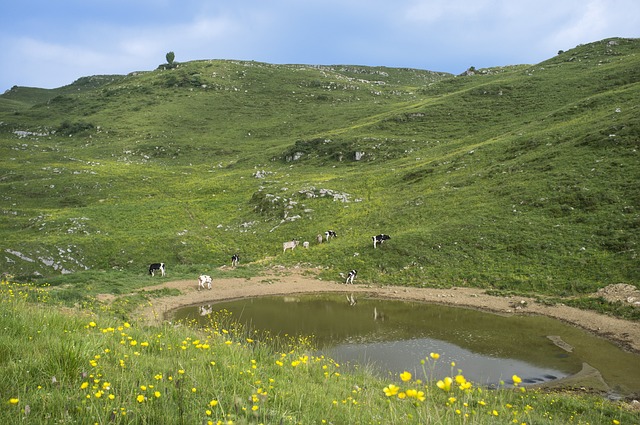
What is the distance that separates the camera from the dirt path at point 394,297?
21.2 metres

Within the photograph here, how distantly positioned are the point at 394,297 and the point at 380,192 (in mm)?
25056

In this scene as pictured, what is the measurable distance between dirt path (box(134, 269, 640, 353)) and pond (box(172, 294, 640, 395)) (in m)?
0.83

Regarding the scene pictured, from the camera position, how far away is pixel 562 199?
34.9 metres

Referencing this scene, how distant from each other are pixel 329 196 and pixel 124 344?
43830 millimetres

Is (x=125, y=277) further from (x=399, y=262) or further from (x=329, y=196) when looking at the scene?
(x=329, y=196)

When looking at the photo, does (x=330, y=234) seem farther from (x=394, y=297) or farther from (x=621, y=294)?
(x=621, y=294)

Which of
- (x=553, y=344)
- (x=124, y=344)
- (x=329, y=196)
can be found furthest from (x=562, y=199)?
(x=124, y=344)

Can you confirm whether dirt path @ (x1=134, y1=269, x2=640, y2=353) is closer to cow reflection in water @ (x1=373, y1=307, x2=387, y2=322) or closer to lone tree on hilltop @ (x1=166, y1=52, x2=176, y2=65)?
cow reflection in water @ (x1=373, y1=307, x2=387, y2=322)

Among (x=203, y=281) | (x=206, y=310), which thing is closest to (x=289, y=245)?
(x=203, y=281)

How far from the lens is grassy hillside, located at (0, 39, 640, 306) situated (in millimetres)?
31344

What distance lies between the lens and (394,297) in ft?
93.8

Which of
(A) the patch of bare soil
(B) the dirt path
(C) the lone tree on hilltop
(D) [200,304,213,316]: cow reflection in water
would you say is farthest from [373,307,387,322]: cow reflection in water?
(C) the lone tree on hilltop

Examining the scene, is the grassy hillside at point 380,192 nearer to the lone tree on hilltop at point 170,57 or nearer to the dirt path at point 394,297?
the dirt path at point 394,297

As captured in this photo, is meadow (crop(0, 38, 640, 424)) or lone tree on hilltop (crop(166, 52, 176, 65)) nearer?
meadow (crop(0, 38, 640, 424))
